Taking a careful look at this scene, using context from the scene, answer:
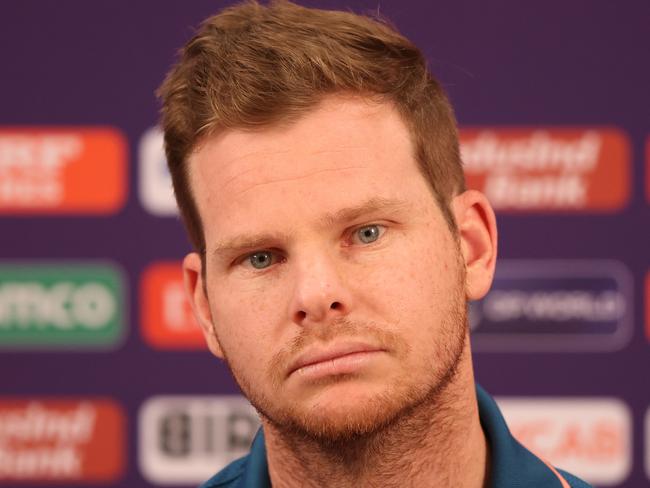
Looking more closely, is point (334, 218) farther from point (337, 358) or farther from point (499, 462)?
point (499, 462)

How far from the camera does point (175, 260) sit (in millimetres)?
2420

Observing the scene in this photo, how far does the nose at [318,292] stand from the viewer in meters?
0.98

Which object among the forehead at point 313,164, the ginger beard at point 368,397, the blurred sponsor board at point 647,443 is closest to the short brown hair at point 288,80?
the forehead at point 313,164

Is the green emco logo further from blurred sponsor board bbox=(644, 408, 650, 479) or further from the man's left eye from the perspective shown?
the man's left eye

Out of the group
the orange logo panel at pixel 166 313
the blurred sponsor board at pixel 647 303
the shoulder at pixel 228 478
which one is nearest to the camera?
the shoulder at pixel 228 478

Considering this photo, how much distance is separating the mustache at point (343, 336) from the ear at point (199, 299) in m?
0.18

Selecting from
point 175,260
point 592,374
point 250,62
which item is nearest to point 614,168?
point 592,374

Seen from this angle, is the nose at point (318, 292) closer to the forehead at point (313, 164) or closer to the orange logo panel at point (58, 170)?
the forehead at point (313, 164)

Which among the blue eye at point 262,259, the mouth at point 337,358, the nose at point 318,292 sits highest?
the blue eye at point 262,259

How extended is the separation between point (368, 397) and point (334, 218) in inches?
7.5

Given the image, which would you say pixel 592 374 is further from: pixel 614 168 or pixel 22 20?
pixel 22 20

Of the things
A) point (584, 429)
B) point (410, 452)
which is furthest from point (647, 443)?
point (410, 452)

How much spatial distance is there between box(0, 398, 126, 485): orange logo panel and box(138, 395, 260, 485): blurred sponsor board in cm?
8

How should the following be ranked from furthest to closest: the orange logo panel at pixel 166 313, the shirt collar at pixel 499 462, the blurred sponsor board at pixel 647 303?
the orange logo panel at pixel 166 313 < the blurred sponsor board at pixel 647 303 < the shirt collar at pixel 499 462
